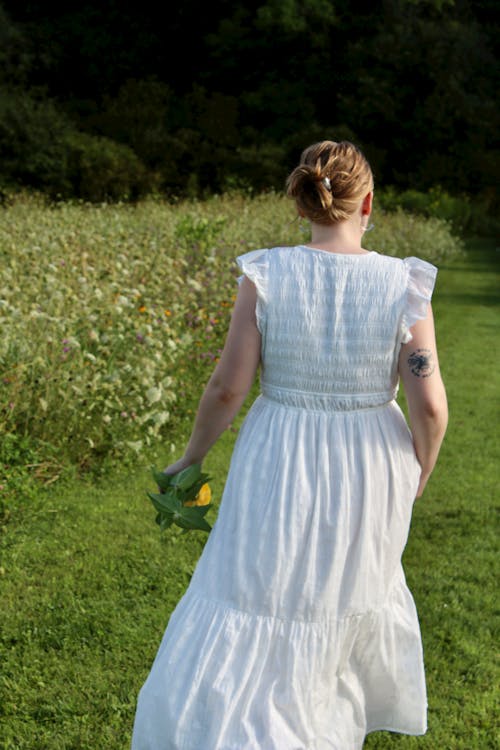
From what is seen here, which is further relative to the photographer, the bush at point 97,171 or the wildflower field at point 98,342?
the bush at point 97,171

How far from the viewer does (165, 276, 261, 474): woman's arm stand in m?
1.99

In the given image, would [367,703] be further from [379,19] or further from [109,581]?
[379,19]

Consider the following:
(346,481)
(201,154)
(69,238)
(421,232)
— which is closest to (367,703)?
(346,481)

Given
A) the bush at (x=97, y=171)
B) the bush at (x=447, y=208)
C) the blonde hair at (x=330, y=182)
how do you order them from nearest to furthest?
the blonde hair at (x=330, y=182) < the bush at (x=447, y=208) < the bush at (x=97, y=171)

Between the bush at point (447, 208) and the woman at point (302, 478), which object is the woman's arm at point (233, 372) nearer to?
the woman at point (302, 478)

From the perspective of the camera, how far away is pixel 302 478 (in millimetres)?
1992

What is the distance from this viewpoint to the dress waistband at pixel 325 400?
203cm

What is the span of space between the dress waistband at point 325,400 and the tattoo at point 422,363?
0.11 meters

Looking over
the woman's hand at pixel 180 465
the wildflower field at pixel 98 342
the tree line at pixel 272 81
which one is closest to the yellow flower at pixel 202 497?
the woman's hand at pixel 180 465

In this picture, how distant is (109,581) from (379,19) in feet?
92.2

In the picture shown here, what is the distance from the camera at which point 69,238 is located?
7.31 meters

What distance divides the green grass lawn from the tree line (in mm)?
21339

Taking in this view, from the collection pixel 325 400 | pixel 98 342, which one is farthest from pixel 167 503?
pixel 98 342

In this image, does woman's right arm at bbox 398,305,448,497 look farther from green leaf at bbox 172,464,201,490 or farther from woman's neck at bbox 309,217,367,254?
green leaf at bbox 172,464,201,490
